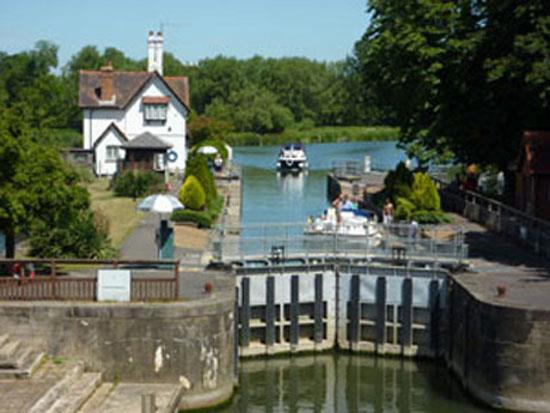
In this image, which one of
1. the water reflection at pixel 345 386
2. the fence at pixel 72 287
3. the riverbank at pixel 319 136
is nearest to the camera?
the fence at pixel 72 287

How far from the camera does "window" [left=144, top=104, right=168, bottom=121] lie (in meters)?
86.1

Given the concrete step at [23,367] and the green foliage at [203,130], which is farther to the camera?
the green foliage at [203,130]

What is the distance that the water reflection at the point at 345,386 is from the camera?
108ft

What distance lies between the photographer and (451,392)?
33.3 metres

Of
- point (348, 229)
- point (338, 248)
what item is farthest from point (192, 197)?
point (338, 248)

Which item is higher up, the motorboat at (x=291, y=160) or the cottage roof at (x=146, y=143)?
the cottage roof at (x=146, y=143)

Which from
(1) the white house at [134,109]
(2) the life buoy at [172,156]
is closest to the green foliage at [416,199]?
(2) the life buoy at [172,156]

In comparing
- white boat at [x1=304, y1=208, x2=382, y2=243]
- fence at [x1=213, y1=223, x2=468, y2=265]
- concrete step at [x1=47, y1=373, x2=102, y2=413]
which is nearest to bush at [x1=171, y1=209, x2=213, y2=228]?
white boat at [x1=304, y1=208, x2=382, y2=243]

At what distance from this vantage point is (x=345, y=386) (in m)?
35.1

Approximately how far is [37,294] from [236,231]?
1567 centimetres

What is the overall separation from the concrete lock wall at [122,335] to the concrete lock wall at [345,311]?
591 cm

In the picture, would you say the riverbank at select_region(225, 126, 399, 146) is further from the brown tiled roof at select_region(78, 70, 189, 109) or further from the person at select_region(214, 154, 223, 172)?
the person at select_region(214, 154, 223, 172)

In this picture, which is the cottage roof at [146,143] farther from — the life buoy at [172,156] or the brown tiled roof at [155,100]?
the brown tiled roof at [155,100]

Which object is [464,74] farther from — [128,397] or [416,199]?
[128,397]
